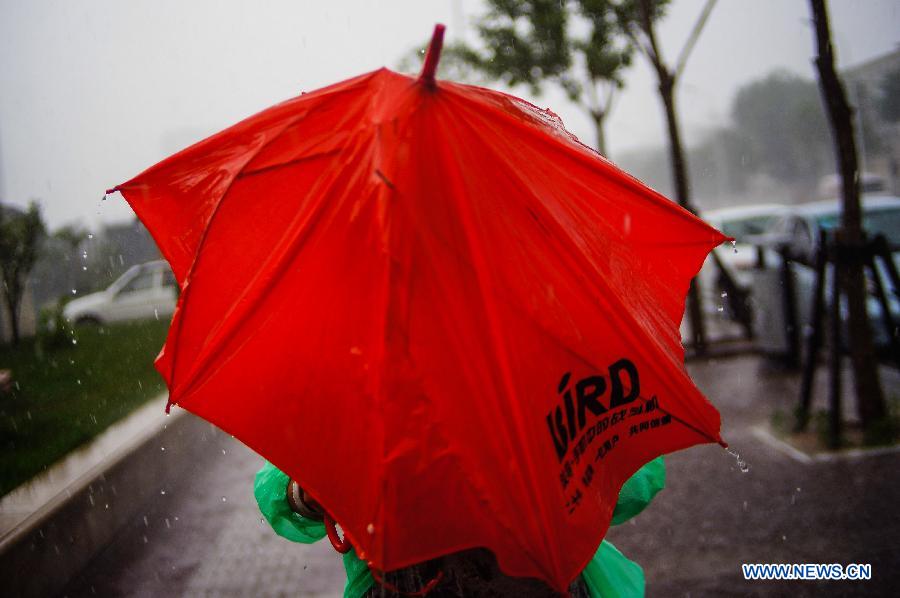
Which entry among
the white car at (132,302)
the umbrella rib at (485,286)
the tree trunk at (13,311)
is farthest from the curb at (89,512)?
the white car at (132,302)

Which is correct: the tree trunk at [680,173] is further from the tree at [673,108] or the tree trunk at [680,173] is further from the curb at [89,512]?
the curb at [89,512]

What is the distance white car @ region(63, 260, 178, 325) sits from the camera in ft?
62.0

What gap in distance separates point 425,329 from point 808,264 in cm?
679

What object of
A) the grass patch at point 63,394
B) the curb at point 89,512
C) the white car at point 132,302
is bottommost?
the curb at point 89,512

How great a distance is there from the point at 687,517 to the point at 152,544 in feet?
12.1

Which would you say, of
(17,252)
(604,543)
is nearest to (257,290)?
(604,543)

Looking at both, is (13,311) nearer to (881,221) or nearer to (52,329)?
(52,329)

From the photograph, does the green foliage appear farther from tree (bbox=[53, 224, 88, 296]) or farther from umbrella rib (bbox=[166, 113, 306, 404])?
umbrella rib (bbox=[166, 113, 306, 404])

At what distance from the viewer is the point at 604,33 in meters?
12.1

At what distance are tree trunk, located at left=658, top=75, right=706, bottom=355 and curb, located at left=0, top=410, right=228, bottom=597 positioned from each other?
659 cm

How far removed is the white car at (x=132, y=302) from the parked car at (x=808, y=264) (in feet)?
48.1

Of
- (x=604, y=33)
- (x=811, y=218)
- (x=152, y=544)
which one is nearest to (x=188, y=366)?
(x=152, y=544)

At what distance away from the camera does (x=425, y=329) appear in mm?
1403

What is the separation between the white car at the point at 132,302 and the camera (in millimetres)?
18906
